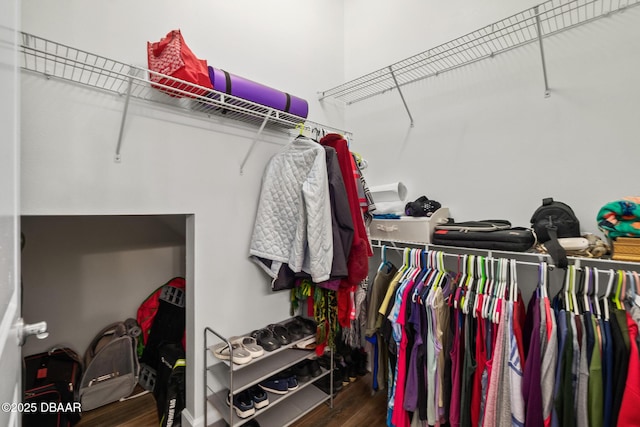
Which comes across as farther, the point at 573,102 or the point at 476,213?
the point at 476,213

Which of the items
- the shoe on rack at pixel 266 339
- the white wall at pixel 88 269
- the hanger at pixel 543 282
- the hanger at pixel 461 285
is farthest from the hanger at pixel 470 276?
the white wall at pixel 88 269

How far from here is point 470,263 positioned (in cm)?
137

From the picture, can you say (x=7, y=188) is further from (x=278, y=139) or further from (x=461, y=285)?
(x=461, y=285)

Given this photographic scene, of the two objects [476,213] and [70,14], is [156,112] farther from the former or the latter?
[476,213]

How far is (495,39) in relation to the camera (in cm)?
160

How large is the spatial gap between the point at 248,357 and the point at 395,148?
173 centimetres

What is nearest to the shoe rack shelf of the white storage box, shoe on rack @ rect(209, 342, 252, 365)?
shoe on rack @ rect(209, 342, 252, 365)

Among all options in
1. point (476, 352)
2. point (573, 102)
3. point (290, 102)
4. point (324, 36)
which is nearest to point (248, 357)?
point (476, 352)

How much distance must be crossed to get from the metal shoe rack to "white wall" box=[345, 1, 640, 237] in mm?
53

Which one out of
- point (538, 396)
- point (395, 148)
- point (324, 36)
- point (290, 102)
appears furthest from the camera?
point (324, 36)

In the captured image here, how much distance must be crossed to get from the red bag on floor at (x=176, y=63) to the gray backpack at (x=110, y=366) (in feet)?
5.66

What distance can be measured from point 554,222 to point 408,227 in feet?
2.28

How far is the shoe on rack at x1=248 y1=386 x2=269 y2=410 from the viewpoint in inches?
57.1

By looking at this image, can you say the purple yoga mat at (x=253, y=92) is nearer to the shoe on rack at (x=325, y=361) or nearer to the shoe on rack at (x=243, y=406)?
the shoe on rack at (x=243, y=406)
